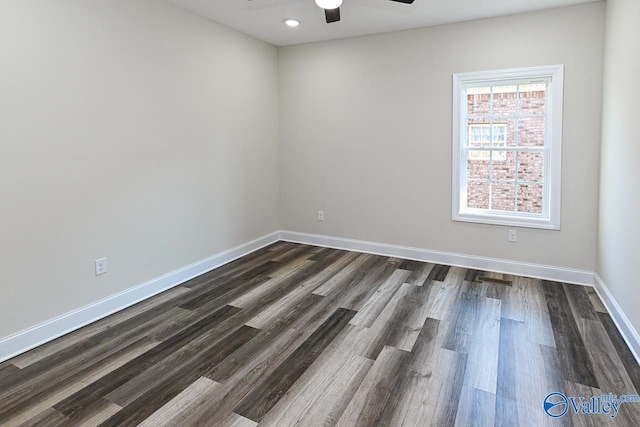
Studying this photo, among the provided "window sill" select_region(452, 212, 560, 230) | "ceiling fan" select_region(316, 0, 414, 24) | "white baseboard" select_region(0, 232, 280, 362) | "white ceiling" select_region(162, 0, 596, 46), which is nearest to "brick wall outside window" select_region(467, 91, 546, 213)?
"window sill" select_region(452, 212, 560, 230)

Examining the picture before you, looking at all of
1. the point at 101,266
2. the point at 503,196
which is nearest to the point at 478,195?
the point at 503,196

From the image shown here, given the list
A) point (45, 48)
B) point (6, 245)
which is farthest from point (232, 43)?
point (6, 245)

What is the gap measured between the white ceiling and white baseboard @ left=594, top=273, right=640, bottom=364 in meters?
2.54

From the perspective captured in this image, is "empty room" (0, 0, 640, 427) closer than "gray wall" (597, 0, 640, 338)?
Yes

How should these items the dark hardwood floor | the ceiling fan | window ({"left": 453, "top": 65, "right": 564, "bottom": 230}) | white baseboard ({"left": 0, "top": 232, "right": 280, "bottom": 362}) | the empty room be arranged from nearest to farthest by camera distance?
the dark hardwood floor
the empty room
white baseboard ({"left": 0, "top": 232, "right": 280, "bottom": 362})
the ceiling fan
window ({"left": 453, "top": 65, "right": 564, "bottom": 230})

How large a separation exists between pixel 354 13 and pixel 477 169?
81.4 inches

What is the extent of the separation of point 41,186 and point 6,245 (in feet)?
1.43

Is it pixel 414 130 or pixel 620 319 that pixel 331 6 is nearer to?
pixel 414 130

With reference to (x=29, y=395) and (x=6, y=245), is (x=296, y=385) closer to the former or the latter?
(x=29, y=395)

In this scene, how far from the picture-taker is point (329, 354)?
2.56 m

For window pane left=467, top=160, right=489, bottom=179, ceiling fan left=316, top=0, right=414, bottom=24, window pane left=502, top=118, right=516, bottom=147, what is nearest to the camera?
ceiling fan left=316, top=0, right=414, bottom=24

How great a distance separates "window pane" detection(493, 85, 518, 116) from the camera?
3.98 m

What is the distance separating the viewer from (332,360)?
8.16ft

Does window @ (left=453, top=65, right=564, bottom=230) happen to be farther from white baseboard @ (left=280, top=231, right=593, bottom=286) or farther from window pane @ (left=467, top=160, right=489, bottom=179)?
white baseboard @ (left=280, top=231, right=593, bottom=286)
